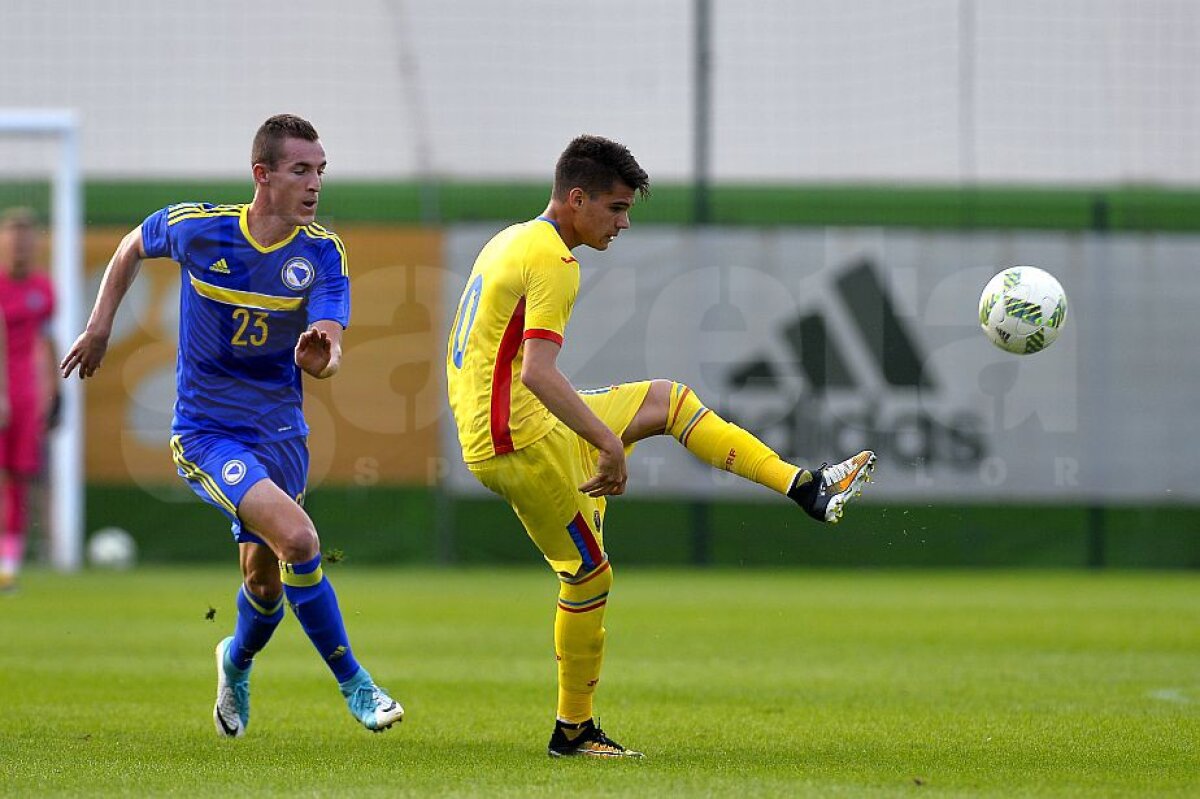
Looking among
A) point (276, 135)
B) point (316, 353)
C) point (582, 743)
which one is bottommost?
point (582, 743)

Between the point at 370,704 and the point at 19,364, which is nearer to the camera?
the point at 370,704

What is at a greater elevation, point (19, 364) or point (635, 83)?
point (635, 83)

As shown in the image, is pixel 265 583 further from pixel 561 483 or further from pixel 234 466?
pixel 561 483

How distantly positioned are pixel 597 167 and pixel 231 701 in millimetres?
2556

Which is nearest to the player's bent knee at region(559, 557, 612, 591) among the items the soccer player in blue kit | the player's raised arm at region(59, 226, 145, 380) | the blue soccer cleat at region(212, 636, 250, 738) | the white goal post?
the soccer player in blue kit

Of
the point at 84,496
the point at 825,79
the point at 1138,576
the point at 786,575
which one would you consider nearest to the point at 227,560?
the point at 84,496

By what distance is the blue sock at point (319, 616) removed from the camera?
22.0 feet

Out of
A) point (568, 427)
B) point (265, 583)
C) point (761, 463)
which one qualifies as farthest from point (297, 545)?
point (761, 463)

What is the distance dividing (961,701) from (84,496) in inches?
465

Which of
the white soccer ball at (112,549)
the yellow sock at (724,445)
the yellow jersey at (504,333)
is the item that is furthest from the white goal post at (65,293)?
the yellow sock at (724,445)

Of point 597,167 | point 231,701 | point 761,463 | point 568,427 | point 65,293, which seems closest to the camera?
point 568,427

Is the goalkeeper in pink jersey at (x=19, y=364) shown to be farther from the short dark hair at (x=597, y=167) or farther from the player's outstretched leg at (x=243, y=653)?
the short dark hair at (x=597, y=167)

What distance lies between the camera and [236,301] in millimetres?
6902

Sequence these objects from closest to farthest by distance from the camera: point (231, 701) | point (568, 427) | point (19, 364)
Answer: point (568, 427)
point (231, 701)
point (19, 364)
